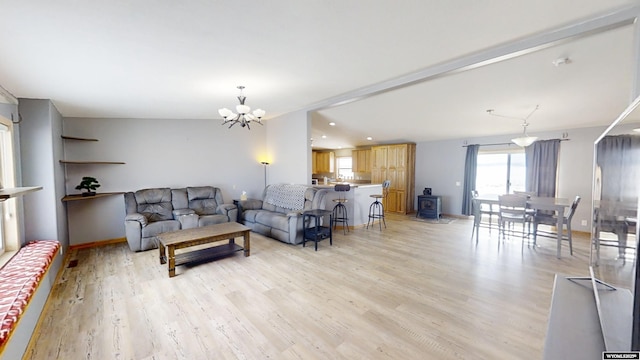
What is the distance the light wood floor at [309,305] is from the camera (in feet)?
6.74

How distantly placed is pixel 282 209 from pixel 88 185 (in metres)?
3.39

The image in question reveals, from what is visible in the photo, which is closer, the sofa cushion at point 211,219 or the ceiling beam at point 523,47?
the ceiling beam at point 523,47

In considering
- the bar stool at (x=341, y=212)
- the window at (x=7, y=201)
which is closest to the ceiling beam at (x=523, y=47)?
the bar stool at (x=341, y=212)

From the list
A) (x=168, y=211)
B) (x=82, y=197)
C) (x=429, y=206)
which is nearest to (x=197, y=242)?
(x=168, y=211)

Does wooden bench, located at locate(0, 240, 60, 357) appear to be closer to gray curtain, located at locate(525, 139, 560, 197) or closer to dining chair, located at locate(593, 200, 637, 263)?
dining chair, located at locate(593, 200, 637, 263)

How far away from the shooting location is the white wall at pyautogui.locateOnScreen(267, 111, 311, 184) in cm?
559

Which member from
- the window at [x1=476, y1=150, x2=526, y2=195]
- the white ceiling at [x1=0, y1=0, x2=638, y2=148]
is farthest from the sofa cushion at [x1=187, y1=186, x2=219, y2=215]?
the window at [x1=476, y1=150, x2=526, y2=195]

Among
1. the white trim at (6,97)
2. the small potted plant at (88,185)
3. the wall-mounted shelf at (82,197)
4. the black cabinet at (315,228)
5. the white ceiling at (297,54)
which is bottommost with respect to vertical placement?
the black cabinet at (315,228)

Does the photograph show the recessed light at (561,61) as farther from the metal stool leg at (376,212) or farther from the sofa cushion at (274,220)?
the sofa cushion at (274,220)

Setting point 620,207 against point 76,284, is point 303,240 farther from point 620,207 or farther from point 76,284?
point 620,207

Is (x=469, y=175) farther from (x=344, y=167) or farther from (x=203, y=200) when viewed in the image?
(x=203, y=200)

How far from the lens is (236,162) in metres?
6.31

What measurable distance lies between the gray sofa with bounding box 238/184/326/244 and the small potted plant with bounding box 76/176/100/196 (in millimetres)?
2542

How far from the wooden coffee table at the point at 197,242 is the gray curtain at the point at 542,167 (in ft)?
20.7
